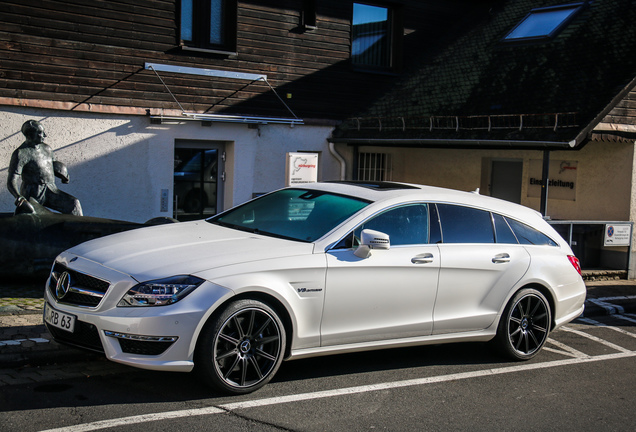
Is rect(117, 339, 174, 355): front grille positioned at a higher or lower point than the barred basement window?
lower

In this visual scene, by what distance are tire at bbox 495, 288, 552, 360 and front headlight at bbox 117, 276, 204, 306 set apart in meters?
3.14

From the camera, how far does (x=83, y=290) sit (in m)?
5.21

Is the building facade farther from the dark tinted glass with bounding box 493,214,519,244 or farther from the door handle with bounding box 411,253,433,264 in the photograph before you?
the door handle with bounding box 411,253,433,264

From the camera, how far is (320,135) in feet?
49.7

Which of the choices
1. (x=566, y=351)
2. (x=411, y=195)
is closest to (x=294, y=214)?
(x=411, y=195)

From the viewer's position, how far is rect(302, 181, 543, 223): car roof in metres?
6.32

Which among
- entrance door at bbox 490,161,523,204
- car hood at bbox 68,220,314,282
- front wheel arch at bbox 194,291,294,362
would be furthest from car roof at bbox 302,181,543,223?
entrance door at bbox 490,161,523,204

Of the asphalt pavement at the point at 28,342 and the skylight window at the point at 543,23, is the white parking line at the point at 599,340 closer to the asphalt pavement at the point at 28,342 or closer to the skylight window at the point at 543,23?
the asphalt pavement at the point at 28,342

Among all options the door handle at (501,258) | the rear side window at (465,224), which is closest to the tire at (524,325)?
the door handle at (501,258)

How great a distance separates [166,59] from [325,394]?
9.06 m

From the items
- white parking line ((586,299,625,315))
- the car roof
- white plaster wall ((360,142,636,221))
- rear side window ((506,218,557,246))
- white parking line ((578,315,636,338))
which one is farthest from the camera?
white plaster wall ((360,142,636,221))

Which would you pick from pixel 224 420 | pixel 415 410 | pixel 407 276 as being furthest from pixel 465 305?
pixel 224 420

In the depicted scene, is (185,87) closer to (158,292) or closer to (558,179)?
(558,179)

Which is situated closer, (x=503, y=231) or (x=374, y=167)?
(x=503, y=231)
